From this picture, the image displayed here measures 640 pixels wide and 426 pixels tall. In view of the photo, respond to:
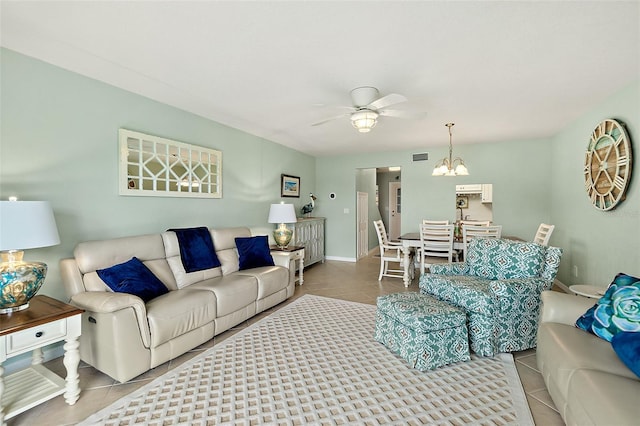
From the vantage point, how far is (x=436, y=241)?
429 centimetres

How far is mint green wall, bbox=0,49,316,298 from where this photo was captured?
7.09 feet

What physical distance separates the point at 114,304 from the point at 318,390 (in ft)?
5.03

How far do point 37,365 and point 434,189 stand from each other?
6.00 meters

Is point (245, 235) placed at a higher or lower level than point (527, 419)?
higher

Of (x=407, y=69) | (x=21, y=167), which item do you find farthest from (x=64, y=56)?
(x=407, y=69)

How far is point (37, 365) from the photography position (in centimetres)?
203

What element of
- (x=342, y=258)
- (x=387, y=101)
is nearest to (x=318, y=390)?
(x=387, y=101)

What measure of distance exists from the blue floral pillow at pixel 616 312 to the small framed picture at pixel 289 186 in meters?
4.56

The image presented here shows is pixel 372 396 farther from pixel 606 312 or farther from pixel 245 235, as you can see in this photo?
pixel 245 235

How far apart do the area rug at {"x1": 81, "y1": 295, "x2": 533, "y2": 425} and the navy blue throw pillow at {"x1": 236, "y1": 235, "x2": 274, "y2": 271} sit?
3.41 feet

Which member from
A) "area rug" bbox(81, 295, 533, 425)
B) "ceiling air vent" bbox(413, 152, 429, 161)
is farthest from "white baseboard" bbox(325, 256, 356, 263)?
"area rug" bbox(81, 295, 533, 425)

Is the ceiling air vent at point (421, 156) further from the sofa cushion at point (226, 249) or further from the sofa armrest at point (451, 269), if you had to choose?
the sofa cushion at point (226, 249)

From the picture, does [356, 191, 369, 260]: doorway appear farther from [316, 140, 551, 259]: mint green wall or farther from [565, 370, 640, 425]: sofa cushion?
[565, 370, 640, 425]: sofa cushion

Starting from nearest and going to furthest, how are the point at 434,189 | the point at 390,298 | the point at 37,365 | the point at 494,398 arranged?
the point at 494,398
the point at 37,365
the point at 390,298
the point at 434,189
